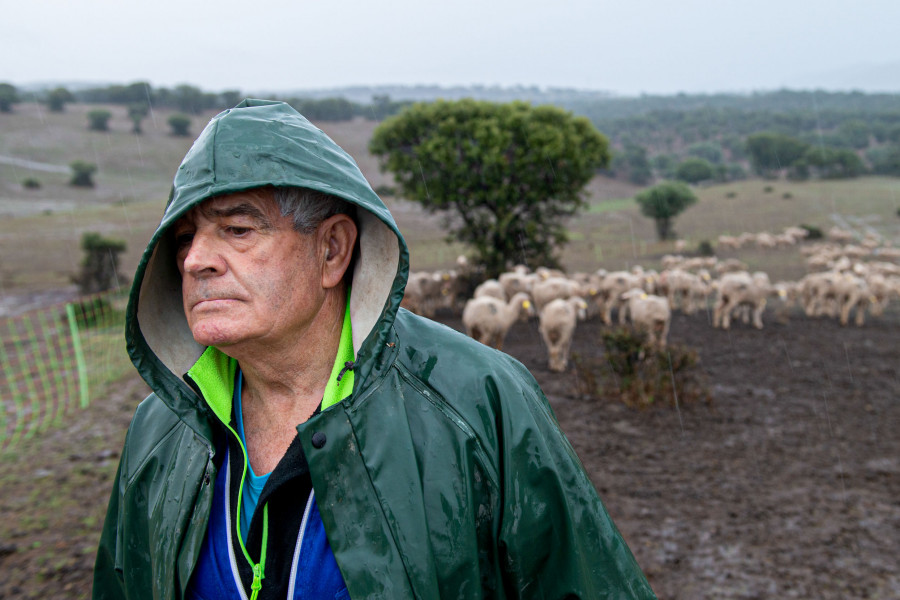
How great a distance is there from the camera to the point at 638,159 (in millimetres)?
60000

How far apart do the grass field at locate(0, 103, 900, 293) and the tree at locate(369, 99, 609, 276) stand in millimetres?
3842

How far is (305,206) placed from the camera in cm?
165

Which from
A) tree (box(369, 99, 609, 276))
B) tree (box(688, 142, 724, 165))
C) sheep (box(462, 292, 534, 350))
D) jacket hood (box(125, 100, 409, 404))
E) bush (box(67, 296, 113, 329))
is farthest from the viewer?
tree (box(688, 142, 724, 165))

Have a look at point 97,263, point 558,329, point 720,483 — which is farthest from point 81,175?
point 720,483

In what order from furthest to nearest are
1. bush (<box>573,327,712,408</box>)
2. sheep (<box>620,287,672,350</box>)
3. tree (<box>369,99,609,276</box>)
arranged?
tree (<box>369,99,609,276</box>), sheep (<box>620,287,672,350</box>), bush (<box>573,327,712,408</box>)

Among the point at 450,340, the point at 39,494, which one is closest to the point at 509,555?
the point at 450,340

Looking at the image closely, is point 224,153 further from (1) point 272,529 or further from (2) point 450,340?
(1) point 272,529

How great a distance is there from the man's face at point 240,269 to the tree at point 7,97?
74.1 metres

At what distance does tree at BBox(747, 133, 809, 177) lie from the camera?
55.6 metres

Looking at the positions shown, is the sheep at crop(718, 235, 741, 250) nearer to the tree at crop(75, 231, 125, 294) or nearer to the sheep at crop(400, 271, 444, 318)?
the sheep at crop(400, 271, 444, 318)

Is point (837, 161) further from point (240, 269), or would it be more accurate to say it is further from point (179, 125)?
point (240, 269)

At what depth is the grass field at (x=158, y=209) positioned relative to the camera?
83.6ft

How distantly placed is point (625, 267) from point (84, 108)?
6738cm

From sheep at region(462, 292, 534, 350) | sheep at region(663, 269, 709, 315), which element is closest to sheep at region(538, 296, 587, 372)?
sheep at region(462, 292, 534, 350)
